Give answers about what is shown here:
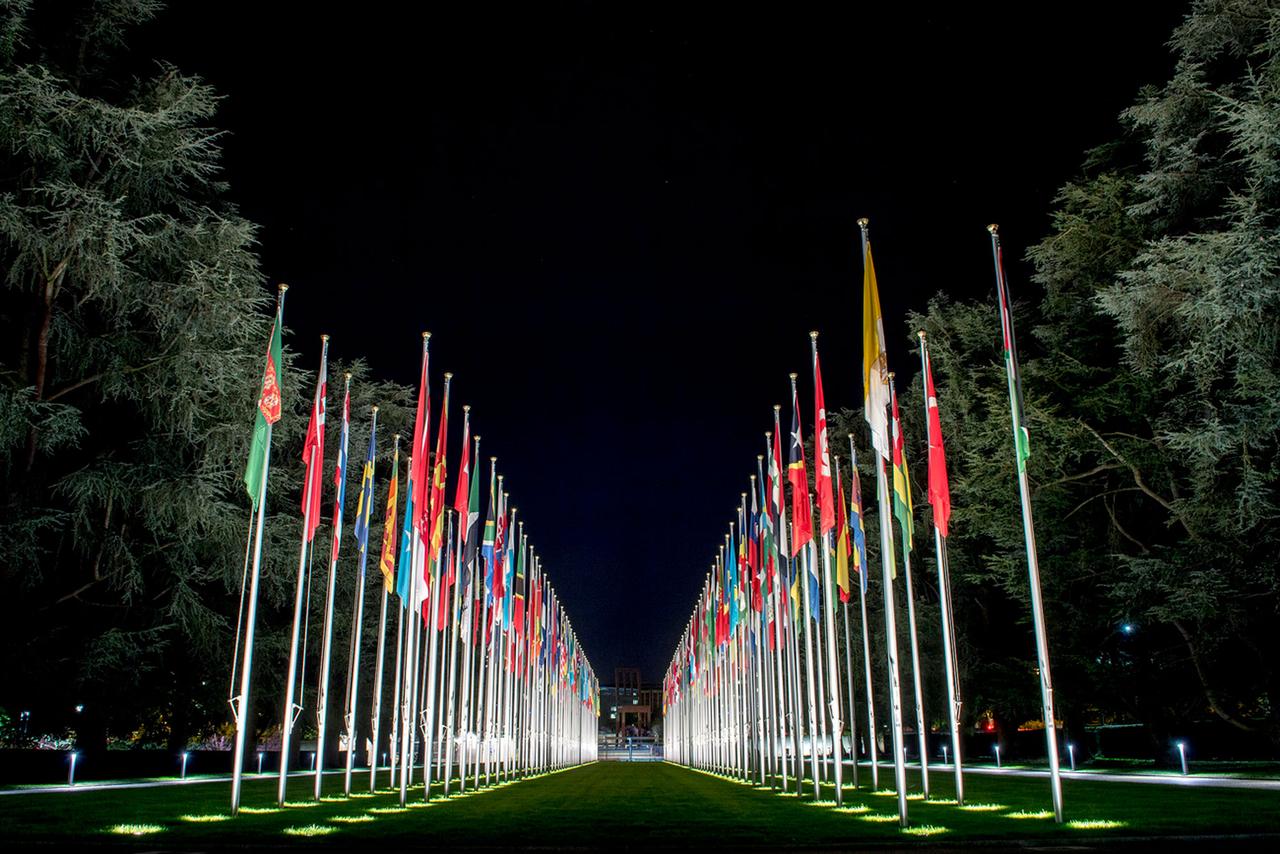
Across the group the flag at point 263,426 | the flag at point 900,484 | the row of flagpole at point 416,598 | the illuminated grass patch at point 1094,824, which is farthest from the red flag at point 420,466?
the illuminated grass patch at point 1094,824

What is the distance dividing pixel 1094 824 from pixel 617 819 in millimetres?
7898

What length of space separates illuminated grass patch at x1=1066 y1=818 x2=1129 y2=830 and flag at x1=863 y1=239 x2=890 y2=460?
247 inches

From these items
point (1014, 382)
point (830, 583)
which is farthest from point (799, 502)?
point (1014, 382)

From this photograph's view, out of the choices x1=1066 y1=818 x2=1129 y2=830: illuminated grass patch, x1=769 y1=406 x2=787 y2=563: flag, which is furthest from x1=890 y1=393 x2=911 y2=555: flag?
x1=1066 y1=818 x2=1129 y2=830: illuminated grass patch

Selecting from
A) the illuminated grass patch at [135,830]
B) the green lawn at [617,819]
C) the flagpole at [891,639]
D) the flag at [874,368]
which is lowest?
the green lawn at [617,819]

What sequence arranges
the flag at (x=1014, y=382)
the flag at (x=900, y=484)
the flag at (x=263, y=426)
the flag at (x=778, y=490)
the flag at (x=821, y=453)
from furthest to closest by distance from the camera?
the flag at (x=778, y=490), the flag at (x=821, y=453), the flag at (x=900, y=484), the flag at (x=263, y=426), the flag at (x=1014, y=382)

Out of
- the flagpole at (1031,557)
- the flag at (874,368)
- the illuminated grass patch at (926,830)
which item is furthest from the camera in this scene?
the flag at (874,368)

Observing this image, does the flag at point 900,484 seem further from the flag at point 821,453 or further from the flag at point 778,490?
the flag at point 778,490

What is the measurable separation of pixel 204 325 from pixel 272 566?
29.5 ft

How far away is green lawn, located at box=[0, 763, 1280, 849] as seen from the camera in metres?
14.1

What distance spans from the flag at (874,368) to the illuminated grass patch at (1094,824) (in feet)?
20.6

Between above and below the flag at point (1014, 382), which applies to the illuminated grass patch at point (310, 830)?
below

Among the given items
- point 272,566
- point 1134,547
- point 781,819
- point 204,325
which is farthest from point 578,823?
point 1134,547

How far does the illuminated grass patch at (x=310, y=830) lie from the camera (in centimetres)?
1472
